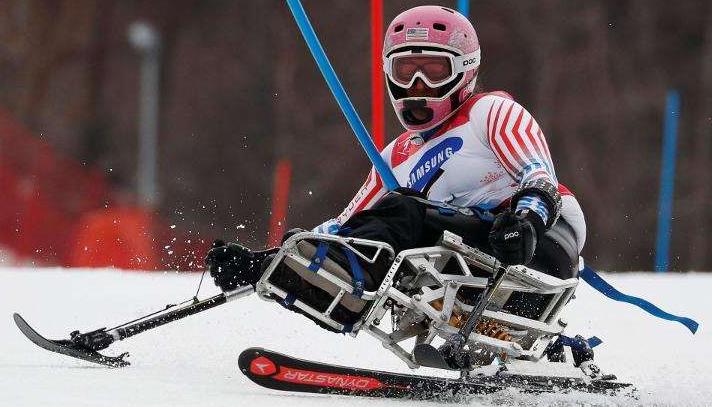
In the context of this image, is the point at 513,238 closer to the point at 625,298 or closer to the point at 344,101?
the point at 625,298

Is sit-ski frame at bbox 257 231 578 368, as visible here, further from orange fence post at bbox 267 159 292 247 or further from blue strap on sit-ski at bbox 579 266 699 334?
orange fence post at bbox 267 159 292 247

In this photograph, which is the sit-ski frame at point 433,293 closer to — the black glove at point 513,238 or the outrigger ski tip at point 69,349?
the black glove at point 513,238

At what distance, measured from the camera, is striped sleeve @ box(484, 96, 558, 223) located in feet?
14.3

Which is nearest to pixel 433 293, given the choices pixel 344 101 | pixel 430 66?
pixel 430 66

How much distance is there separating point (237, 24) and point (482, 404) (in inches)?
1392

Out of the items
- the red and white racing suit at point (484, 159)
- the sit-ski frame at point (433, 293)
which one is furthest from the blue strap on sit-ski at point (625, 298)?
the sit-ski frame at point (433, 293)

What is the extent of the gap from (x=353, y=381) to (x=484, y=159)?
39.2 inches

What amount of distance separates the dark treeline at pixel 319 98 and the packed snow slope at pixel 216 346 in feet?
74.5

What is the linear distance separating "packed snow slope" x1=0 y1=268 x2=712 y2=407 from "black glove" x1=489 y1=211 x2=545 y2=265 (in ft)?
1.54

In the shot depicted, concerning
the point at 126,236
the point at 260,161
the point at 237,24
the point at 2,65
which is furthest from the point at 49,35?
the point at 126,236

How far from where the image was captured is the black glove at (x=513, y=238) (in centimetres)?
401

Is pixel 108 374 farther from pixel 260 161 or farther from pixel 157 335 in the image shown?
pixel 260 161

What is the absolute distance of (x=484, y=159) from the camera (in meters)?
4.55

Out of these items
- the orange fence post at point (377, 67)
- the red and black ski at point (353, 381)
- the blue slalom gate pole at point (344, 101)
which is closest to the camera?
the red and black ski at point (353, 381)
